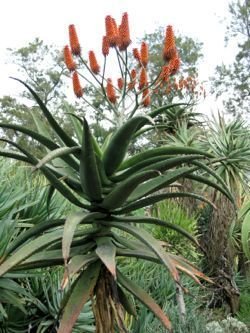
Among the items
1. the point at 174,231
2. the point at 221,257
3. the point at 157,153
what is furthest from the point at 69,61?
the point at 221,257

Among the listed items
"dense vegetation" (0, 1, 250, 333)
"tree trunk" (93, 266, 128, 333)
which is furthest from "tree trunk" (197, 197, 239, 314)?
"tree trunk" (93, 266, 128, 333)

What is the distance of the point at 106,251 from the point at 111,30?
161cm

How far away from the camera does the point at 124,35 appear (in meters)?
3.76

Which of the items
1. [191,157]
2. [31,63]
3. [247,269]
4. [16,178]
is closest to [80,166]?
[191,157]

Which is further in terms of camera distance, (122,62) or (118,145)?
(122,62)

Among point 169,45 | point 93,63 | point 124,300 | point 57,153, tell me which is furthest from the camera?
point 93,63

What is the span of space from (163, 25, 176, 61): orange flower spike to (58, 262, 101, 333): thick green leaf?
5.04ft

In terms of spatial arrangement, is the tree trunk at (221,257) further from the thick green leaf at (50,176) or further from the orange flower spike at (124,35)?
the thick green leaf at (50,176)

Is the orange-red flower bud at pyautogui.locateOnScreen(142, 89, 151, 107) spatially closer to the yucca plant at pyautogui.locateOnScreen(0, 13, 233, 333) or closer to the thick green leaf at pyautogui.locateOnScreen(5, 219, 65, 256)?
the yucca plant at pyautogui.locateOnScreen(0, 13, 233, 333)

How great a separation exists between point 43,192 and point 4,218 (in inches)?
32.8

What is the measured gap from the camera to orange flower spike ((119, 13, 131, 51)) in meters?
3.71

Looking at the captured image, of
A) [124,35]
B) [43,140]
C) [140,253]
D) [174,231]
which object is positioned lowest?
[174,231]

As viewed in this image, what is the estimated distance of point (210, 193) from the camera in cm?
1077

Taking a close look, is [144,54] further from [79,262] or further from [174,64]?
[79,262]
